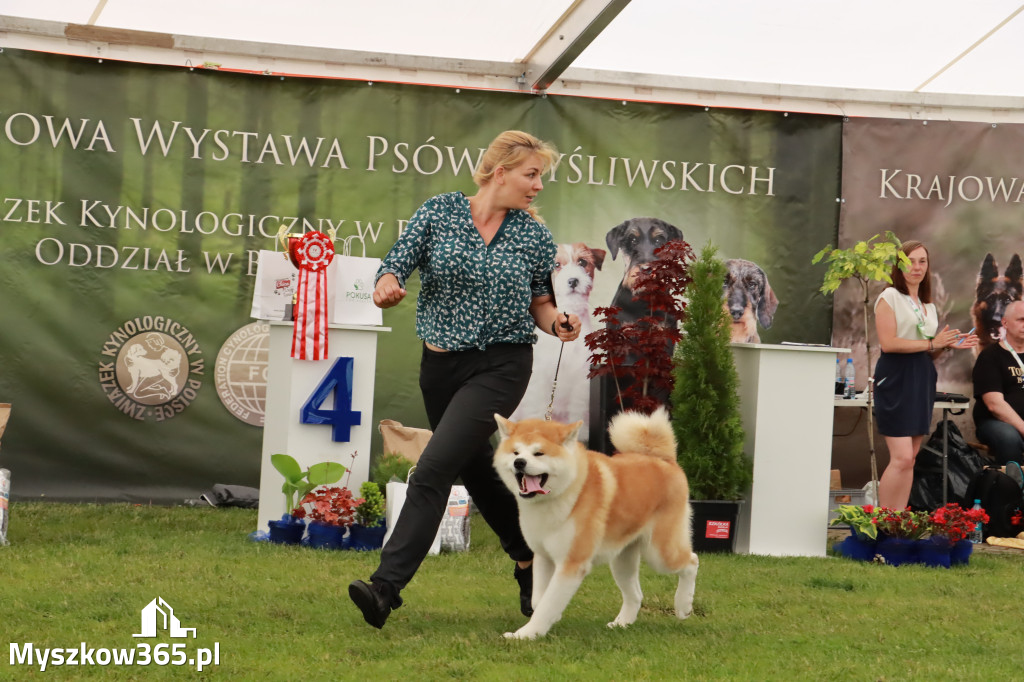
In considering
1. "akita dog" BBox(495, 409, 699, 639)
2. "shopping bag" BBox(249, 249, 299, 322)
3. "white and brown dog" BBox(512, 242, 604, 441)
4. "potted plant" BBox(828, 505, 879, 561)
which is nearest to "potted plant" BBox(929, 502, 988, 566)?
"potted plant" BBox(828, 505, 879, 561)

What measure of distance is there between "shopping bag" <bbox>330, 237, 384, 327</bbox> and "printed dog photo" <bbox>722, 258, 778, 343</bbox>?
10.4ft

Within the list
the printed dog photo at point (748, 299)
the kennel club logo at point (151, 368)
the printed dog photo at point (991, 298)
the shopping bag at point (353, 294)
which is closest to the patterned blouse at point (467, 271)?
the shopping bag at point (353, 294)

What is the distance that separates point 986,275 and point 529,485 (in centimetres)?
618

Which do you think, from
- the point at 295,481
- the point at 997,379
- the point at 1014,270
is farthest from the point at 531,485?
the point at 1014,270

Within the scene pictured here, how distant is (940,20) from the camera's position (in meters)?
7.91

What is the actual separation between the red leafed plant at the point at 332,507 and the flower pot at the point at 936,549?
10.4 ft

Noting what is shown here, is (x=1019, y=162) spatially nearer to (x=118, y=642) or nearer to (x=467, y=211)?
(x=467, y=211)

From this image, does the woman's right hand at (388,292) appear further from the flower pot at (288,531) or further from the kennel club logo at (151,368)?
the kennel club logo at (151,368)

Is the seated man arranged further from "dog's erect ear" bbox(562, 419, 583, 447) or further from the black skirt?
"dog's erect ear" bbox(562, 419, 583, 447)

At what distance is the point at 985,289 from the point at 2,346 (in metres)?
7.28

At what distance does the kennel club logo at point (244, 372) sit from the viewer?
7949mm

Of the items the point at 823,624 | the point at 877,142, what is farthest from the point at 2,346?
the point at 877,142

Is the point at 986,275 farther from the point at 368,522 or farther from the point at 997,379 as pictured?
the point at 368,522

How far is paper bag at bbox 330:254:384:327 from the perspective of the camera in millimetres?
6453
